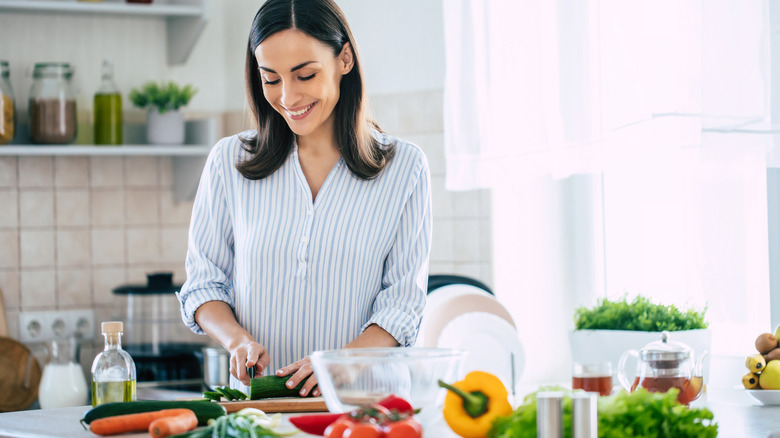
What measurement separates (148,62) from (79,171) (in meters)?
0.40

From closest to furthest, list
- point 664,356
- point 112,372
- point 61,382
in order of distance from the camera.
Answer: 1. point 112,372
2. point 664,356
3. point 61,382

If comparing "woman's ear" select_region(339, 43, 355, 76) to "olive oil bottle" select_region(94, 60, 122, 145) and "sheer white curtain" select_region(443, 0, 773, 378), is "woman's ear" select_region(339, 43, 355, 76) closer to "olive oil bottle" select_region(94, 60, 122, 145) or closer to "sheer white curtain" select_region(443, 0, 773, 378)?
"sheer white curtain" select_region(443, 0, 773, 378)

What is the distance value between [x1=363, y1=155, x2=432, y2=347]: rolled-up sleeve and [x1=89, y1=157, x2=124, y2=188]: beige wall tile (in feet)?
4.84

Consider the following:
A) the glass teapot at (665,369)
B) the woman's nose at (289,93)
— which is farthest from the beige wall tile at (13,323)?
the glass teapot at (665,369)

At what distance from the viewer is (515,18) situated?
2.37m

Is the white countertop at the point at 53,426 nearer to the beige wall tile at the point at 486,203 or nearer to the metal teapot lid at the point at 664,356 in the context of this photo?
the metal teapot lid at the point at 664,356

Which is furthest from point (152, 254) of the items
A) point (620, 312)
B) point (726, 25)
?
point (726, 25)

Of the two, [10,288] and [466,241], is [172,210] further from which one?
[466,241]

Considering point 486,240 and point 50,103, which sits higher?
point 50,103

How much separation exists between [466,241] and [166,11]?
43.5 inches

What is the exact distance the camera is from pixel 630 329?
1974 mm

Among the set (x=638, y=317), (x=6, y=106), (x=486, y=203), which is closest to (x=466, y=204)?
(x=486, y=203)

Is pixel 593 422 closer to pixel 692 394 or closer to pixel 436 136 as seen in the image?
pixel 692 394

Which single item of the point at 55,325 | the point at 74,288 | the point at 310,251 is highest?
the point at 310,251
